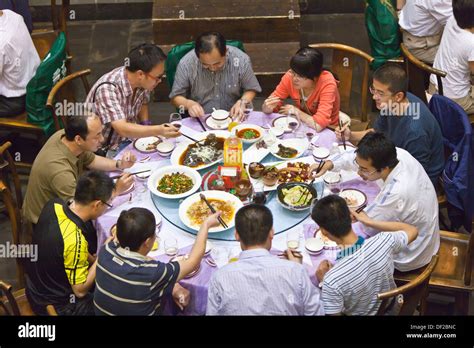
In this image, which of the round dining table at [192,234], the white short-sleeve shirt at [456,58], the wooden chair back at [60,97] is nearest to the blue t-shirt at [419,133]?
the round dining table at [192,234]

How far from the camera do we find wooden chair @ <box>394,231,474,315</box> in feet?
12.6

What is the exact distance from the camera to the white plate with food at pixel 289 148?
165 inches

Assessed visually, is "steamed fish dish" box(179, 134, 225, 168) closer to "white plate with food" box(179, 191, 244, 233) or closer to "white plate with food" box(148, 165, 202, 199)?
"white plate with food" box(148, 165, 202, 199)

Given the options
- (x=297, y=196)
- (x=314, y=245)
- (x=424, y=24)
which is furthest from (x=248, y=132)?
(x=424, y=24)

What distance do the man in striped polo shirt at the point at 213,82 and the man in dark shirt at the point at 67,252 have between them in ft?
4.46

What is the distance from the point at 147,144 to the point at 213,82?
0.81 metres

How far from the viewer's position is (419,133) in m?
4.12

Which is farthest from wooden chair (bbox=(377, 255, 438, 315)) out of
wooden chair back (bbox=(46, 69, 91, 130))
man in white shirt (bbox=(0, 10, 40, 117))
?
man in white shirt (bbox=(0, 10, 40, 117))

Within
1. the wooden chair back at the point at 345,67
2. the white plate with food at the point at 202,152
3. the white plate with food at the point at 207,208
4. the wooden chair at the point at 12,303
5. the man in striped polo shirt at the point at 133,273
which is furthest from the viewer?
the wooden chair back at the point at 345,67

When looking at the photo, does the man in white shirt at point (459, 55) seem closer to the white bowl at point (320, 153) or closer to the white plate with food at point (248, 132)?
the white bowl at point (320, 153)

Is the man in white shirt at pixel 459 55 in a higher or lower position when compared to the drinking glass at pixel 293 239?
higher

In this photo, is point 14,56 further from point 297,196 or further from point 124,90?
point 297,196

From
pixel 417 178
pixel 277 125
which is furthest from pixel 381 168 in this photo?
pixel 277 125

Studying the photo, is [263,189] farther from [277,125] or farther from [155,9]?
[155,9]
